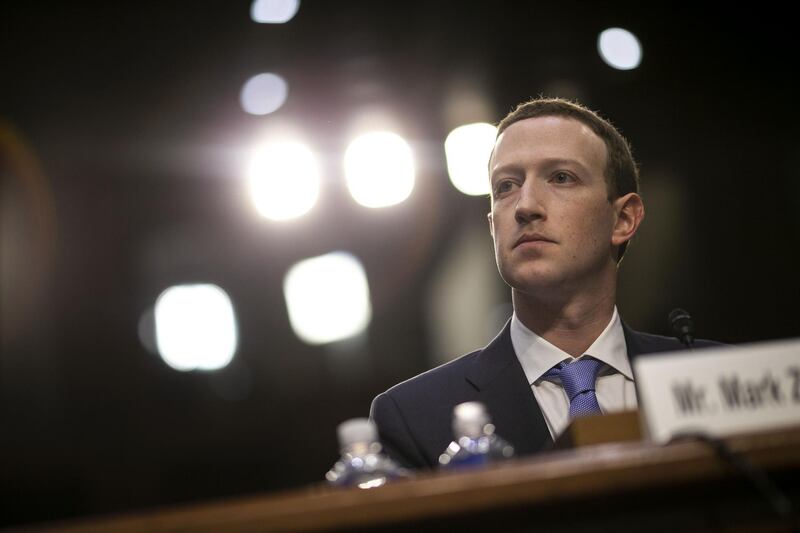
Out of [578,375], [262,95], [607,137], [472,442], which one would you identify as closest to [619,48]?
[607,137]

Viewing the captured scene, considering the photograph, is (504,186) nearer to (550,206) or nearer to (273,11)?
(550,206)

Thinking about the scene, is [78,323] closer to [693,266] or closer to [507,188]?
[507,188]

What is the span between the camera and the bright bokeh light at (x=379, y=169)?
9.14ft

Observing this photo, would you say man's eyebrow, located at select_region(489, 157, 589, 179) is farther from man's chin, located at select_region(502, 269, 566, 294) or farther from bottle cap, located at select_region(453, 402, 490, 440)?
bottle cap, located at select_region(453, 402, 490, 440)

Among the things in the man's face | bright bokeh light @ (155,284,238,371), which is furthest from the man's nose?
bright bokeh light @ (155,284,238,371)

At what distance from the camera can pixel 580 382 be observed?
1.71 m

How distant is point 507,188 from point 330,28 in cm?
113

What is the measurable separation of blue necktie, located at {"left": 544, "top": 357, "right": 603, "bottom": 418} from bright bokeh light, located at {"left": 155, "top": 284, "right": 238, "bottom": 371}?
1517mm

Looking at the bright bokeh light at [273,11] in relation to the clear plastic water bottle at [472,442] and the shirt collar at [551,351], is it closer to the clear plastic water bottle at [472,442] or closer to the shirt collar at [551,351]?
the shirt collar at [551,351]

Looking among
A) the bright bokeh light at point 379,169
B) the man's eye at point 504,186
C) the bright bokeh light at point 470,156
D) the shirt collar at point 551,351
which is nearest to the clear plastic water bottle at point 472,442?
the shirt collar at point 551,351

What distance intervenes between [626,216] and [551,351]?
421 mm

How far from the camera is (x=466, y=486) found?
0.80 metres

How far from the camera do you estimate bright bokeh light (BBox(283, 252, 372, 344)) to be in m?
2.90

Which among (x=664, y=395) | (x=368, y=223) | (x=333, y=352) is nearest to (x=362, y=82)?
(x=368, y=223)
